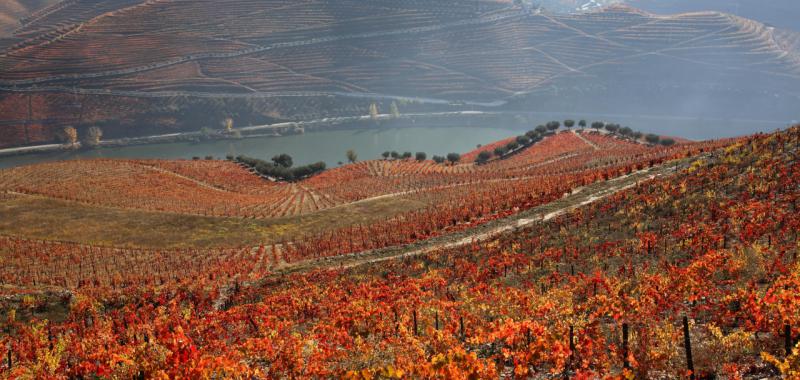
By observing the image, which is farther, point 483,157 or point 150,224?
point 483,157

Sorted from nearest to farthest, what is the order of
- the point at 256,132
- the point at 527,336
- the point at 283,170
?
the point at 527,336 < the point at 283,170 < the point at 256,132

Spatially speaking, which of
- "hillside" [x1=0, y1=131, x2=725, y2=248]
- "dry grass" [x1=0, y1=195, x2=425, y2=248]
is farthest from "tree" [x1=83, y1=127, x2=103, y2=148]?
"dry grass" [x1=0, y1=195, x2=425, y2=248]

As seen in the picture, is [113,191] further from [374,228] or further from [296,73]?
[296,73]

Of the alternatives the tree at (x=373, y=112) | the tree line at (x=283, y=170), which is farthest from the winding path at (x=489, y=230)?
the tree at (x=373, y=112)

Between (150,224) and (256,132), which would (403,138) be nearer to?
(256,132)

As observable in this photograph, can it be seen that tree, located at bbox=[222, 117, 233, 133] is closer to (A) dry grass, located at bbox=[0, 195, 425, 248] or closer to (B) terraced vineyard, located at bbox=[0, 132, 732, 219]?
(B) terraced vineyard, located at bbox=[0, 132, 732, 219]

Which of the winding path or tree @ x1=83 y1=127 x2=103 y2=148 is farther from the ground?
the winding path

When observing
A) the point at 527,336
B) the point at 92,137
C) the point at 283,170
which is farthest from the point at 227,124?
the point at 527,336

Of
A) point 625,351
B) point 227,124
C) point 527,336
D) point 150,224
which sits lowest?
point 227,124
